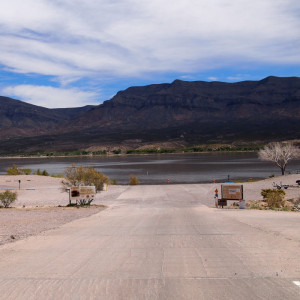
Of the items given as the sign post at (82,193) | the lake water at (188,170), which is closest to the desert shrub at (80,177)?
the sign post at (82,193)

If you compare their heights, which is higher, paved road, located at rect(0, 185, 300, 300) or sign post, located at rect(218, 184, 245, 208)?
paved road, located at rect(0, 185, 300, 300)

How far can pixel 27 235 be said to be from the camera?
11.6 m

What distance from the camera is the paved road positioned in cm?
584

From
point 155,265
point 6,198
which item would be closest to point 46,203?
point 6,198

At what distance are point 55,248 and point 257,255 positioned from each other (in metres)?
4.43

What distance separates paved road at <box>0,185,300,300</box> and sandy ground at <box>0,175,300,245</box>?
2.16 meters

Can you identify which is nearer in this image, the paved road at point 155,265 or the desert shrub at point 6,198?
the paved road at point 155,265

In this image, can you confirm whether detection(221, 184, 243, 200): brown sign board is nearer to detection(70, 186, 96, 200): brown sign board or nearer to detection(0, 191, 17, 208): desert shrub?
detection(70, 186, 96, 200): brown sign board

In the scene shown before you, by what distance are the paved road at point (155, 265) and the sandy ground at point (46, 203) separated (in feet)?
7.07

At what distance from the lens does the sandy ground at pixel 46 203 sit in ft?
45.1

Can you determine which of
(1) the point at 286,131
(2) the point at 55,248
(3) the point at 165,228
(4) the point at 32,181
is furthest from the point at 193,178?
(1) the point at 286,131

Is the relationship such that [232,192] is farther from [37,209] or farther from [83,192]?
[37,209]

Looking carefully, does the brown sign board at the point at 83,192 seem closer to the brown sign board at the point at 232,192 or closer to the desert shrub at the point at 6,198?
the desert shrub at the point at 6,198

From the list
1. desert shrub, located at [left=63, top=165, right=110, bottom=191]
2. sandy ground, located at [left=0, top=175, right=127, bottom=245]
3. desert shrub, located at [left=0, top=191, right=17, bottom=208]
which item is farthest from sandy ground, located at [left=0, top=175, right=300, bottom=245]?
desert shrub, located at [left=63, top=165, right=110, bottom=191]
